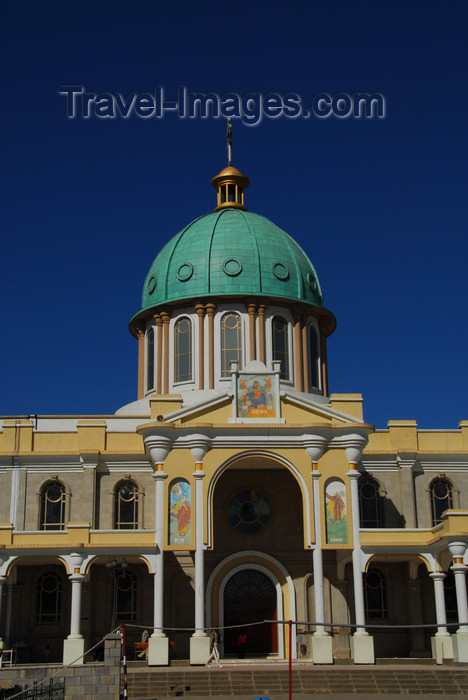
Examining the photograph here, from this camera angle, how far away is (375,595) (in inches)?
1353

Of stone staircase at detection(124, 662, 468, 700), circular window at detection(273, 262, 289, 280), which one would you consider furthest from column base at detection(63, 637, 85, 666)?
circular window at detection(273, 262, 289, 280)

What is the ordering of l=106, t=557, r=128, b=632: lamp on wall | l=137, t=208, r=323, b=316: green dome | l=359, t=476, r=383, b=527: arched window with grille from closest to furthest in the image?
1. l=106, t=557, r=128, b=632: lamp on wall
2. l=359, t=476, r=383, b=527: arched window with grille
3. l=137, t=208, r=323, b=316: green dome

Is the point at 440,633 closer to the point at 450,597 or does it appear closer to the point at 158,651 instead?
the point at 450,597

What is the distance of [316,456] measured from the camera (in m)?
31.8

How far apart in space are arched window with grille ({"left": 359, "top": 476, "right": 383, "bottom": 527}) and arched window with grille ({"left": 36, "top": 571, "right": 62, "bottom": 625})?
37.8 ft

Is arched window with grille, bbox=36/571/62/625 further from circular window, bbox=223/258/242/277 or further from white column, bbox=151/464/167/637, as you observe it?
circular window, bbox=223/258/242/277

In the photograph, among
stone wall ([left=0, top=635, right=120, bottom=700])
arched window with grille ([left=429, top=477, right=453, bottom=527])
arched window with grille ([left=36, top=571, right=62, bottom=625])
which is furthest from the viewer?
arched window with grille ([left=429, top=477, right=453, bottom=527])

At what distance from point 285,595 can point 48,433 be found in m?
10.7

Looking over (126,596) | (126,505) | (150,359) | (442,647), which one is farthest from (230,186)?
(442,647)

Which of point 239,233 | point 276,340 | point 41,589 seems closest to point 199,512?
point 41,589

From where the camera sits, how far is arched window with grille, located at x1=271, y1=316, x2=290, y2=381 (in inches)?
1537

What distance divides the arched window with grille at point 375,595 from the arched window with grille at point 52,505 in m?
11.5

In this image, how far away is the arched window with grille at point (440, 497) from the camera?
35.4 metres

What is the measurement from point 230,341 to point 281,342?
222cm
